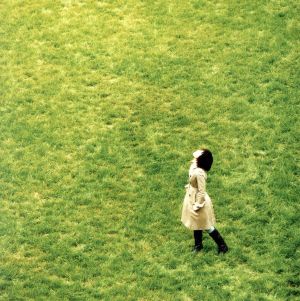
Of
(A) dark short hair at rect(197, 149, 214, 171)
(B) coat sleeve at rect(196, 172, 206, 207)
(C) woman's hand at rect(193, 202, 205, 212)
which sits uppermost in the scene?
(A) dark short hair at rect(197, 149, 214, 171)

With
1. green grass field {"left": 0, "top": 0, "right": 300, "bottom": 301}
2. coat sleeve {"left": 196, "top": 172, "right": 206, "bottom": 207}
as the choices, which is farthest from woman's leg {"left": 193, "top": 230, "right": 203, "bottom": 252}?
coat sleeve {"left": 196, "top": 172, "right": 206, "bottom": 207}

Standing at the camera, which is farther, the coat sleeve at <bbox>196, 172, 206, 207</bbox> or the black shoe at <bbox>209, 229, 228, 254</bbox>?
the black shoe at <bbox>209, 229, 228, 254</bbox>

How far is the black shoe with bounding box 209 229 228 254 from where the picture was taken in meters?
9.55

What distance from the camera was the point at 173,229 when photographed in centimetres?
1028

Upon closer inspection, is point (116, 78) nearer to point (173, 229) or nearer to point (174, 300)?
point (173, 229)

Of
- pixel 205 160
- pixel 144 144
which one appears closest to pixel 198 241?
pixel 205 160

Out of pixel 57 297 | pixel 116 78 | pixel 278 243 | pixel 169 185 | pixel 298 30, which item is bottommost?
pixel 57 297

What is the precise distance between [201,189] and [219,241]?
101cm

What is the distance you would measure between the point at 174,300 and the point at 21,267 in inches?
97.7

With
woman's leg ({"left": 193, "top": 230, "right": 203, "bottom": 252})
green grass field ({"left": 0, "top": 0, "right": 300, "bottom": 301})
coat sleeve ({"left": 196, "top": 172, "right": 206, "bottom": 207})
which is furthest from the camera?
woman's leg ({"left": 193, "top": 230, "right": 203, "bottom": 252})

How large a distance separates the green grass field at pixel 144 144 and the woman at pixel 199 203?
1.74 feet

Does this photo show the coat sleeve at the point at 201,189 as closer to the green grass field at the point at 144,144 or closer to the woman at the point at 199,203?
the woman at the point at 199,203

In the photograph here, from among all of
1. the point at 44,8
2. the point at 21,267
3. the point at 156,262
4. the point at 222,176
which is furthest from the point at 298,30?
the point at 21,267

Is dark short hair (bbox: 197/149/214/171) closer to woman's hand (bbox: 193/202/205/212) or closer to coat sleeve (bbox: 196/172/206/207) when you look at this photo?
coat sleeve (bbox: 196/172/206/207)
